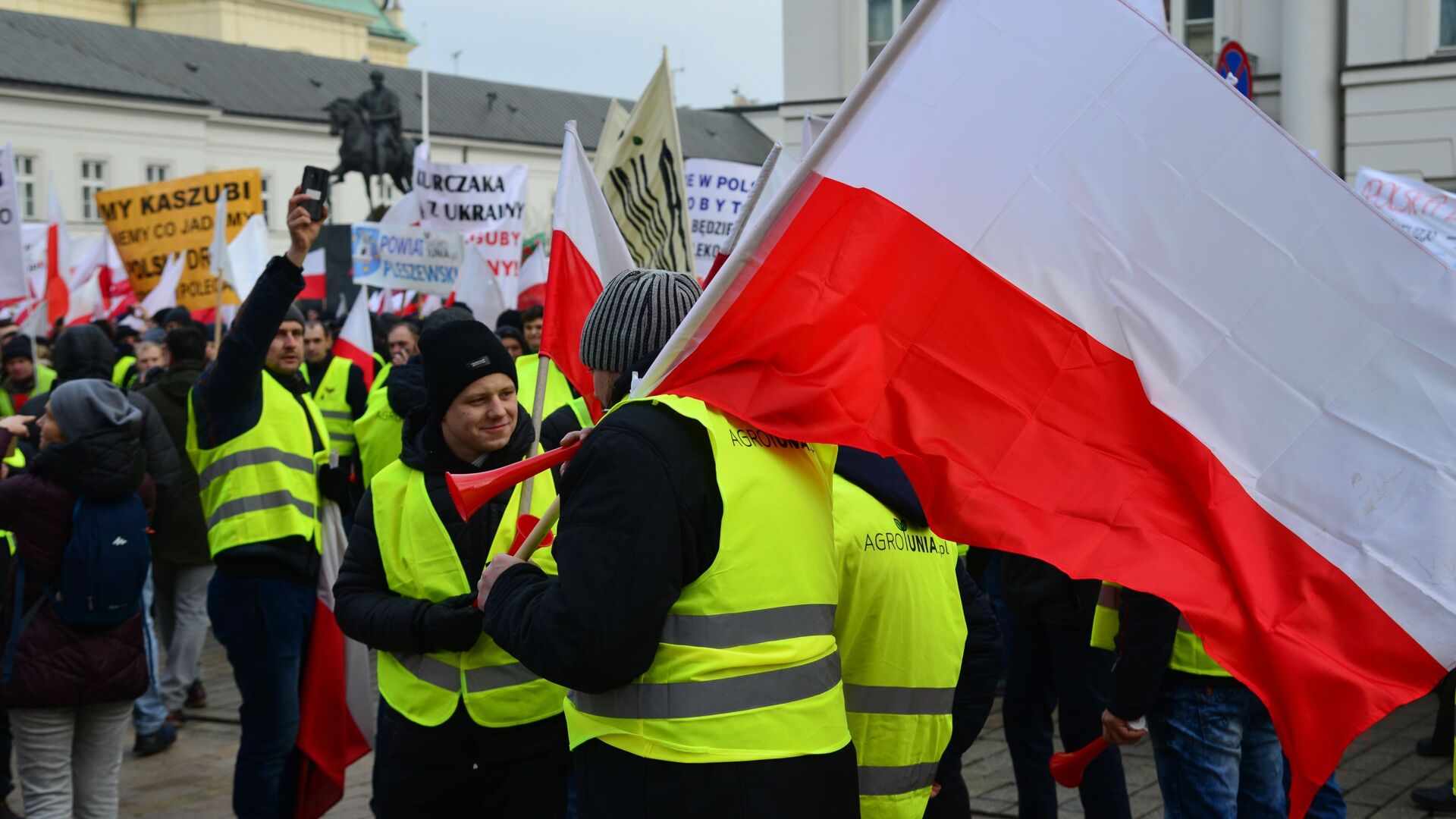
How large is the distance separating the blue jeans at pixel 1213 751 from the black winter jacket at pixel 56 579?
3.61m

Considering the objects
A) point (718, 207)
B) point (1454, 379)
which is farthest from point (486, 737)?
point (718, 207)

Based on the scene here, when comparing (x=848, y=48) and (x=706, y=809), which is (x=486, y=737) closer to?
(x=706, y=809)

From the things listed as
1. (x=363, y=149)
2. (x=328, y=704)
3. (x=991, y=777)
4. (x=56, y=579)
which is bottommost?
(x=991, y=777)

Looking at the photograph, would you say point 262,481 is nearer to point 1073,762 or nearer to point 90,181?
point 1073,762

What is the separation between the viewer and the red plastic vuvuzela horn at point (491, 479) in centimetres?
301

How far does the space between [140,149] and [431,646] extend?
5718 centimetres

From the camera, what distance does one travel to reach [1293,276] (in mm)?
2770

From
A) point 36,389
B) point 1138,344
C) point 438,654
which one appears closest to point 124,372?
point 36,389

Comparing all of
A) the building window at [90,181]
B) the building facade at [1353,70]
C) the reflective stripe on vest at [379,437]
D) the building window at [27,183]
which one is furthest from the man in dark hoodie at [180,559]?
the building window at [90,181]

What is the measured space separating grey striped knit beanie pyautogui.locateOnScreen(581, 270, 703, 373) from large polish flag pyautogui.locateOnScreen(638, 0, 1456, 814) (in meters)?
0.17

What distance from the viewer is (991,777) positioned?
6715mm

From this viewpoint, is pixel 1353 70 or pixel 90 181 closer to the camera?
pixel 1353 70

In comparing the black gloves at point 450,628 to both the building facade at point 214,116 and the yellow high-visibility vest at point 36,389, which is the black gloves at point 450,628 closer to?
the yellow high-visibility vest at point 36,389

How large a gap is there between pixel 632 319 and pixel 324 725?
3.30 metres
